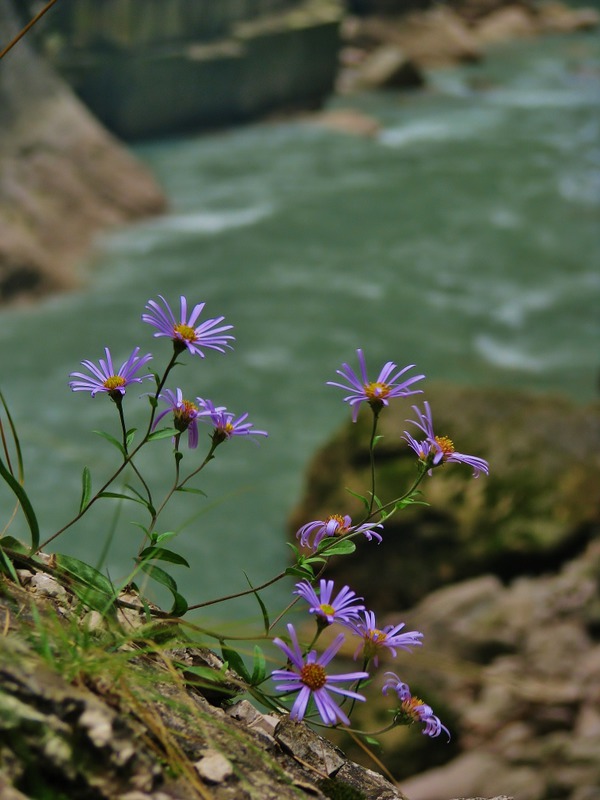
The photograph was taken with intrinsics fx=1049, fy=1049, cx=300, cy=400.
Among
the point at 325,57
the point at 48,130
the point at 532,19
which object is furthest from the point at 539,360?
the point at 532,19

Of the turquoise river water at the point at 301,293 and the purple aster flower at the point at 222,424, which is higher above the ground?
the purple aster flower at the point at 222,424

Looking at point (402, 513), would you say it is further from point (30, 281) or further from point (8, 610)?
point (30, 281)

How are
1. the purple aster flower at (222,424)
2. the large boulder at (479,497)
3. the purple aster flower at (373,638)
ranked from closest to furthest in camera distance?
the purple aster flower at (373,638) → the purple aster flower at (222,424) → the large boulder at (479,497)

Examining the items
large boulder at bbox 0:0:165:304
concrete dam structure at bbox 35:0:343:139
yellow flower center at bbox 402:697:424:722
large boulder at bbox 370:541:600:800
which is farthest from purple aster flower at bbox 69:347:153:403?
concrete dam structure at bbox 35:0:343:139

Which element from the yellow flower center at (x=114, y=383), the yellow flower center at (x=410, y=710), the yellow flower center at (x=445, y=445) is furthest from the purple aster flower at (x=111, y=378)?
the yellow flower center at (x=410, y=710)

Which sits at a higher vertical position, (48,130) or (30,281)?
(48,130)

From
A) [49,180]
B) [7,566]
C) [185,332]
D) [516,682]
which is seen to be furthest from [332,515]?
[49,180]

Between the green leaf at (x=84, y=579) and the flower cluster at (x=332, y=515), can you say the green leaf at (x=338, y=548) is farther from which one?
the green leaf at (x=84, y=579)
